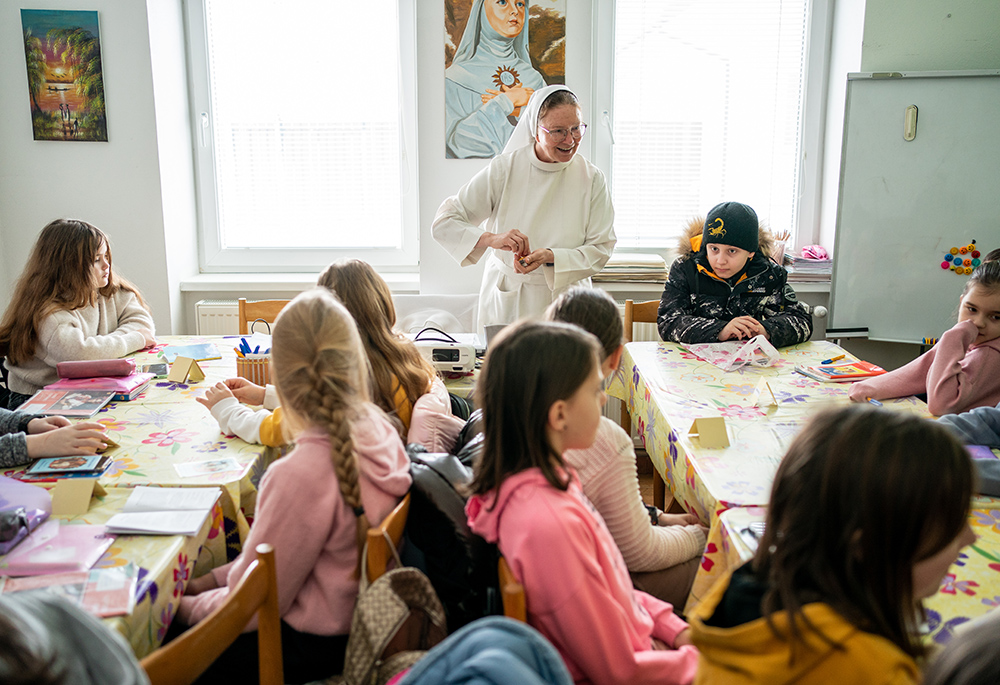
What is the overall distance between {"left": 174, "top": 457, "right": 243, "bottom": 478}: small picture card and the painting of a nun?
2.25 m

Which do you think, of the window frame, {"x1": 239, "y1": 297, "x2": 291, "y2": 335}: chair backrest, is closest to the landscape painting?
{"x1": 239, "y1": 297, "x2": 291, "y2": 335}: chair backrest

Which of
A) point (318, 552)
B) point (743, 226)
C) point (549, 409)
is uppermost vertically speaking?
point (743, 226)

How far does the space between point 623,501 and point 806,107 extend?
2947mm

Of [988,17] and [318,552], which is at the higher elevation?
[988,17]

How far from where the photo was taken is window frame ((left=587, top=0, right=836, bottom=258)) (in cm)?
362

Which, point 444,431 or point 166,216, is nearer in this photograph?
point 444,431

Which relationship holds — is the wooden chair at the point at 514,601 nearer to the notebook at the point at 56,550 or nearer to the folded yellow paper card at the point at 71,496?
the notebook at the point at 56,550

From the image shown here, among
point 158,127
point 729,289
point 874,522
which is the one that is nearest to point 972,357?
point 729,289

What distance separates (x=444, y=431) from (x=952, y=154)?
267cm

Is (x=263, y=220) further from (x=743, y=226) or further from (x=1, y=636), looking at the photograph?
(x=1, y=636)

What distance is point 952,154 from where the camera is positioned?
3.20 meters

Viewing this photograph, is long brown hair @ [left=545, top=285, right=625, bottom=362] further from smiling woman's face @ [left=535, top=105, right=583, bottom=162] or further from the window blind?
the window blind

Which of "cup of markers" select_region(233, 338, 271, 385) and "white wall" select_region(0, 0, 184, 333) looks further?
"white wall" select_region(0, 0, 184, 333)

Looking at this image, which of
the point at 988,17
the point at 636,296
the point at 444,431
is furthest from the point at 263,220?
the point at 988,17
